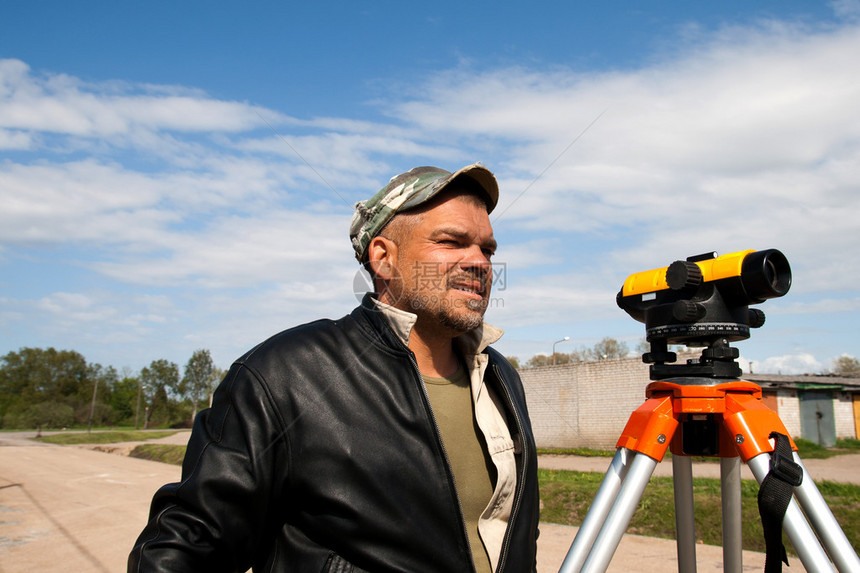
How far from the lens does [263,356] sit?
1.75 m

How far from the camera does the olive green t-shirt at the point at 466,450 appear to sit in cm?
180

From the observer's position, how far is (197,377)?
71375 millimetres

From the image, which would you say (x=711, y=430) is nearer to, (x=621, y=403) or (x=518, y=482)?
(x=518, y=482)

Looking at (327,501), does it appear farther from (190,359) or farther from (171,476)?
(190,359)

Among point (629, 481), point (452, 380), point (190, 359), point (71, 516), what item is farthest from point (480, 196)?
point (190, 359)

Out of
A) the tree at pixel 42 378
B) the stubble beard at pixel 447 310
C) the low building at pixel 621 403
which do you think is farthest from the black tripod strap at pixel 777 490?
the tree at pixel 42 378

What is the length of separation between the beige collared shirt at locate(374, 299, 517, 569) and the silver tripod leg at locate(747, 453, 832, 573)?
28.1 inches

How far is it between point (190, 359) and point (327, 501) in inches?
3069

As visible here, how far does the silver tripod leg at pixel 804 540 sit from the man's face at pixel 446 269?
958 millimetres

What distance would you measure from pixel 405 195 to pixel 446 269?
0.30 meters

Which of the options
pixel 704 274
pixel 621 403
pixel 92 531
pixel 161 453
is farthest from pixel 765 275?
pixel 621 403

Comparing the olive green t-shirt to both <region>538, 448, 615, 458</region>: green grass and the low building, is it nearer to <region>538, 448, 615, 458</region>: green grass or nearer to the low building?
<region>538, 448, 615, 458</region>: green grass

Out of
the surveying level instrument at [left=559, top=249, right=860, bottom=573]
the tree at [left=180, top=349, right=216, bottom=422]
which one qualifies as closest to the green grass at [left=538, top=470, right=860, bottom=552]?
the surveying level instrument at [left=559, top=249, right=860, bottom=573]

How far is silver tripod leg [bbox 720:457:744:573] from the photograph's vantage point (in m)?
1.83
